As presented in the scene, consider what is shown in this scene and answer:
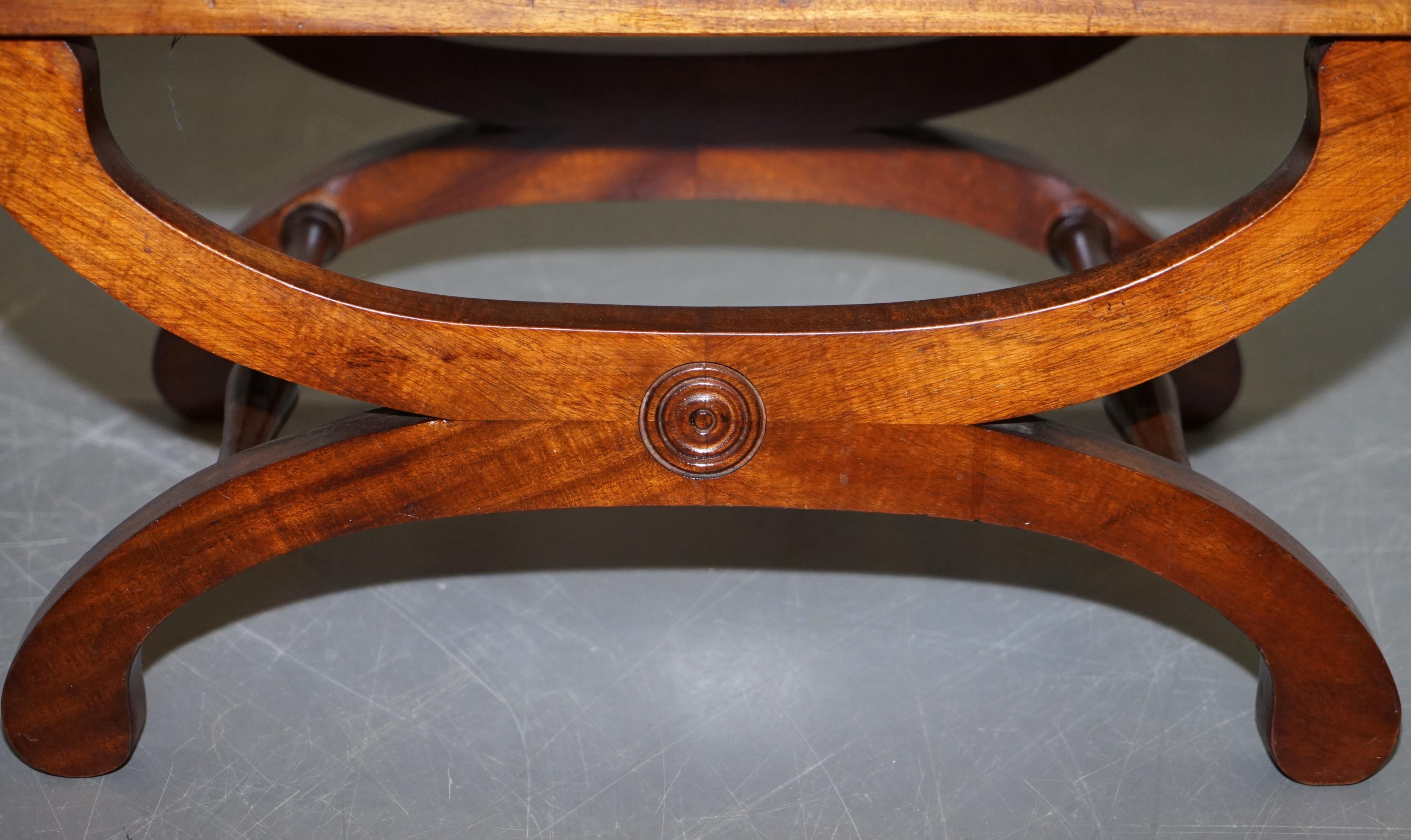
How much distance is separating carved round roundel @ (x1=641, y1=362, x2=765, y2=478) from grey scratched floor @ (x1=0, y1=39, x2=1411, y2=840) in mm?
279

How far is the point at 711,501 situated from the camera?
1154 millimetres

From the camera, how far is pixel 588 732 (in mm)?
1290

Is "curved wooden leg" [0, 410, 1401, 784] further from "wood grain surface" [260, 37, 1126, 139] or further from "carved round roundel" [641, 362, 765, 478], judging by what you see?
"wood grain surface" [260, 37, 1126, 139]

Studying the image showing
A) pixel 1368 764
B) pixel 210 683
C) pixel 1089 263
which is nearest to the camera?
pixel 1368 764

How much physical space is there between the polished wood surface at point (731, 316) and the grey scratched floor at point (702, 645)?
252 millimetres

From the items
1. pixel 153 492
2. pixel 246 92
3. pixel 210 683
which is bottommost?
pixel 210 683

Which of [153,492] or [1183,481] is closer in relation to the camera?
[1183,481]

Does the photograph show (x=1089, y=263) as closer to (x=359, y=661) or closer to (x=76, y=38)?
(x=359, y=661)

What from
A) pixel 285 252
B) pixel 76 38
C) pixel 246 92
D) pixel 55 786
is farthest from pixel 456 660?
pixel 246 92

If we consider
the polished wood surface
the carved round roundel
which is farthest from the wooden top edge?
the carved round roundel

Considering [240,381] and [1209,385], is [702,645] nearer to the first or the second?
[240,381]

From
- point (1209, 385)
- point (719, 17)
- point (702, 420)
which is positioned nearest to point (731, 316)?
point (702, 420)

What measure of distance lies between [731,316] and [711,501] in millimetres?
144

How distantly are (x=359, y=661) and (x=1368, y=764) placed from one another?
2.70 feet
